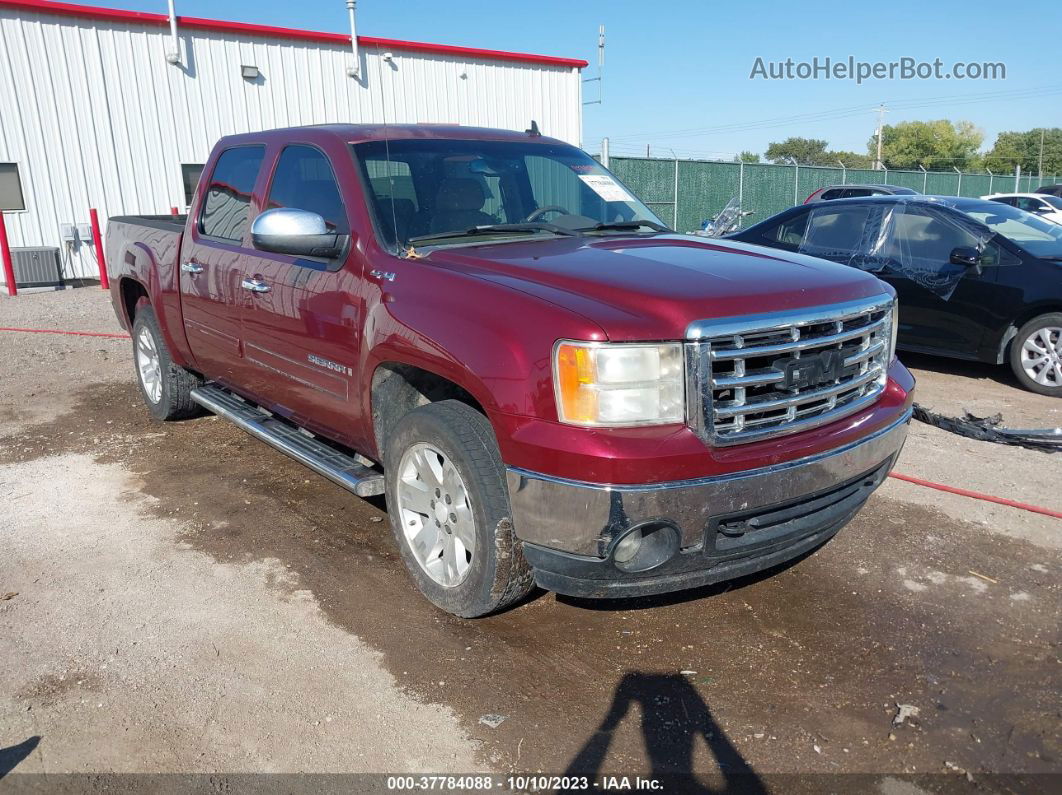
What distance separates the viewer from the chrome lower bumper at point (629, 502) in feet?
8.72

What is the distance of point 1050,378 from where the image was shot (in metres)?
6.96

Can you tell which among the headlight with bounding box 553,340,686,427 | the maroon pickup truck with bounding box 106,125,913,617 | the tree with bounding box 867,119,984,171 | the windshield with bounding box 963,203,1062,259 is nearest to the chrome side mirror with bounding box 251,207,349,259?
the maroon pickup truck with bounding box 106,125,913,617

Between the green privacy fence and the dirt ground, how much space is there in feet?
47.2

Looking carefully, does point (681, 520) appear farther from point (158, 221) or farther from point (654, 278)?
point (158, 221)

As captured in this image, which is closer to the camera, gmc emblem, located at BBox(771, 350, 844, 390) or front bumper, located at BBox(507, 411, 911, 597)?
front bumper, located at BBox(507, 411, 911, 597)

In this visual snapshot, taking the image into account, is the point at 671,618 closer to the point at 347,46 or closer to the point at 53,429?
the point at 53,429

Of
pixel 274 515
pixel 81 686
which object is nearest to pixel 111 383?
pixel 274 515

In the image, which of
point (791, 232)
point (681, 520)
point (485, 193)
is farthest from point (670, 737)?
point (791, 232)

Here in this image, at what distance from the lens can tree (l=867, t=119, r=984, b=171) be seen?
9046cm

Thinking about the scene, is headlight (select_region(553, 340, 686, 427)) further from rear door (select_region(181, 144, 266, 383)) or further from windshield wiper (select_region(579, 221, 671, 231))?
rear door (select_region(181, 144, 266, 383))

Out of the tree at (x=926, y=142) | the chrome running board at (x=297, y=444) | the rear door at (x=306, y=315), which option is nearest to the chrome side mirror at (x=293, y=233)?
the rear door at (x=306, y=315)

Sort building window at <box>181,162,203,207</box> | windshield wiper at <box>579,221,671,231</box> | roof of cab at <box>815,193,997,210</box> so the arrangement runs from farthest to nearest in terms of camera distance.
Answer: building window at <box>181,162,203,207</box>, roof of cab at <box>815,193,997,210</box>, windshield wiper at <box>579,221,671,231</box>

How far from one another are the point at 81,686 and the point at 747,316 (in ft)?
8.88

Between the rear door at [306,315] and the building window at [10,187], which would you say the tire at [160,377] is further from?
the building window at [10,187]
